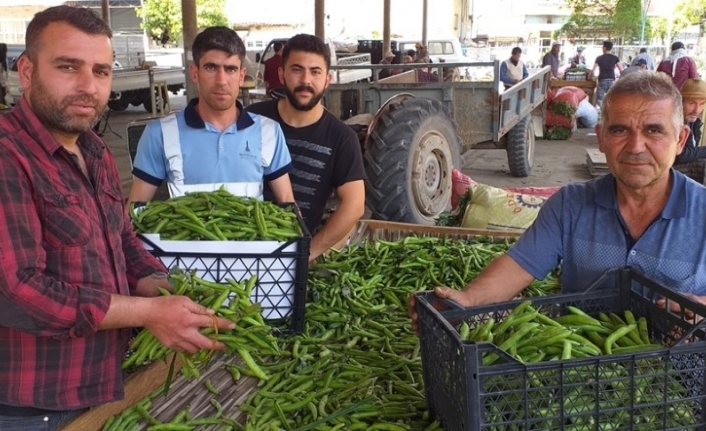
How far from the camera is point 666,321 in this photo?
2.08 metres

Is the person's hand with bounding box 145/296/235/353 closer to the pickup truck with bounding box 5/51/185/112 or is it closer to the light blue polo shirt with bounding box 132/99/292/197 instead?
the light blue polo shirt with bounding box 132/99/292/197

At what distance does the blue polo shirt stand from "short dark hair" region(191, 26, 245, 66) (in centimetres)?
176

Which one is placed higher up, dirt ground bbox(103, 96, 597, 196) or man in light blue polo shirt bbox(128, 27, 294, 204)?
man in light blue polo shirt bbox(128, 27, 294, 204)

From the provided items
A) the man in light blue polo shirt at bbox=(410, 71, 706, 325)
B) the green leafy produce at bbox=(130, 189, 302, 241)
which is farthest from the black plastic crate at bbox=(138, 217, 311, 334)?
the man in light blue polo shirt at bbox=(410, 71, 706, 325)

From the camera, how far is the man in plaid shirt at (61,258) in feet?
5.89

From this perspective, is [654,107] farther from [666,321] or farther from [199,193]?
[199,193]

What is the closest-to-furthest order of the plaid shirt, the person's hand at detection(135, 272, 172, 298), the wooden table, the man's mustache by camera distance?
the plaid shirt < the person's hand at detection(135, 272, 172, 298) < the man's mustache < the wooden table

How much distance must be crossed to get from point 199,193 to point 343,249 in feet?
4.79

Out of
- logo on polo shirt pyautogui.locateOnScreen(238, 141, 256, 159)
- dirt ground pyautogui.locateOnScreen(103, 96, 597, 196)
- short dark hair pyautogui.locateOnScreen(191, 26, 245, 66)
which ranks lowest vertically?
dirt ground pyautogui.locateOnScreen(103, 96, 597, 196)

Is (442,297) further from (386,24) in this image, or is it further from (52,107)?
(386,24)

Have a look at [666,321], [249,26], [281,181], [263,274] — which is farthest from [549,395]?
[249,26]

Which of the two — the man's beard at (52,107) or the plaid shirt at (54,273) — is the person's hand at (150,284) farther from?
the man's beard at (52,107)

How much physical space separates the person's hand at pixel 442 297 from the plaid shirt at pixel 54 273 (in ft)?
3.06

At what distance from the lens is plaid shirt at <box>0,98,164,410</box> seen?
1.78 metres
